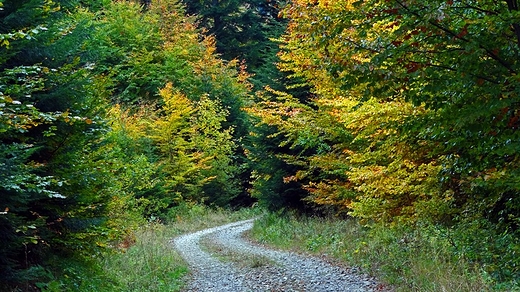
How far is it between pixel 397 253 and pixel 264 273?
2987mm

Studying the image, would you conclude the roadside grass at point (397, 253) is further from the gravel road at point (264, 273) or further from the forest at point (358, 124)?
the gravel road at point (264, 273)

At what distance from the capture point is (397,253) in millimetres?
9570

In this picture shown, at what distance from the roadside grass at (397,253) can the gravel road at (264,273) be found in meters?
0.49

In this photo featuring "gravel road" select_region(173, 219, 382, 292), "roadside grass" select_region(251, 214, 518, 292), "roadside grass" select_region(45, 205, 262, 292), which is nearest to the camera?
"roadside grass" select_region(251, 214, 518, 292)

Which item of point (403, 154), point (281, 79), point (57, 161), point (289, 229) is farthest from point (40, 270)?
point (281, 79)

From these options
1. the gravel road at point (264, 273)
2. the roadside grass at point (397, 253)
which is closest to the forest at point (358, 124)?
the roadside grass at point (397, 253)

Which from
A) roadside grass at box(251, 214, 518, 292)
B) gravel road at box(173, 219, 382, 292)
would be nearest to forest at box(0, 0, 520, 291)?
roadside grass at box(251, 214, 518, 292)

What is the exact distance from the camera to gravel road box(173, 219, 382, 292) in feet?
30.0

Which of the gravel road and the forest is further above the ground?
the forest

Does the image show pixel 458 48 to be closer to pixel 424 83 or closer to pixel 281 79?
pixel 424 83

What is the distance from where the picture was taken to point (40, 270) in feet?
24.8

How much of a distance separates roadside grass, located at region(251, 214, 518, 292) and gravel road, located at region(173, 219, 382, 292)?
1.62ft

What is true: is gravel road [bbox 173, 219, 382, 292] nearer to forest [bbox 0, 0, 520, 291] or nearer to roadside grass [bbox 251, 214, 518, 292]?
roadside grass [bbox 251, 214, 518, 292]

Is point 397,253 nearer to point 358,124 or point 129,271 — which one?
point 358,124
